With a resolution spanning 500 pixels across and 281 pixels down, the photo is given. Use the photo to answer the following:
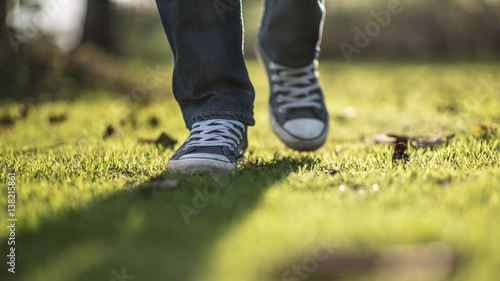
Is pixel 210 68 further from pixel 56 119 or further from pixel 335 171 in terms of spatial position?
pixel 56 119

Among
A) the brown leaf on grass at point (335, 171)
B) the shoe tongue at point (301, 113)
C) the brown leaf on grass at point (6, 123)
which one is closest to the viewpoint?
the brown leaf on grass at point (335, 171)

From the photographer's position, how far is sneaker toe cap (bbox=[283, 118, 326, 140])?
202cm

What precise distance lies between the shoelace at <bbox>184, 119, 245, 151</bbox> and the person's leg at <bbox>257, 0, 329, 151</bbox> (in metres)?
0.35

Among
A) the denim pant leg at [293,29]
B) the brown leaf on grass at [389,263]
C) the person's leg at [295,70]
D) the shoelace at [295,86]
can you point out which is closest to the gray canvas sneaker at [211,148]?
the person's leg at [295,70]

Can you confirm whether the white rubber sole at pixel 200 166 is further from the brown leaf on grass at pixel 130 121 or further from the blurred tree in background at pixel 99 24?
the blurred tree in background at pixel 99 24

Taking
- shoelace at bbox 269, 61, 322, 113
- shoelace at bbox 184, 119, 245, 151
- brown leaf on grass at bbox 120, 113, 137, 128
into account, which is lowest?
brown leaf on grass at bbox 120, 113, 137, 128

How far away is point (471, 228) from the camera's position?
0.98 meters

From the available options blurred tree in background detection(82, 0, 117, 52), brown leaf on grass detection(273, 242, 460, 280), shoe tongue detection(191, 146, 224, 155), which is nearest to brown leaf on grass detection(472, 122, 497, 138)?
shoe tongue detection(191, 146, 224, 155)

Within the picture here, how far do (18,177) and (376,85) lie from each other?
4704 mm

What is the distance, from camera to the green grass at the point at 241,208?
2.94 feet

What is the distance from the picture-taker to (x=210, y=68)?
70.4 inches

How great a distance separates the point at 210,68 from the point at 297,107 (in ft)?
1.89

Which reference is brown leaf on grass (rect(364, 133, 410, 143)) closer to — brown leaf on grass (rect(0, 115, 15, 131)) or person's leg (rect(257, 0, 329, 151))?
person's leg (rect(257, 0, 329, 151))

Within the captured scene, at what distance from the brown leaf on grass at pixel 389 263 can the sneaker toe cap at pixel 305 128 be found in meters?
1.15
